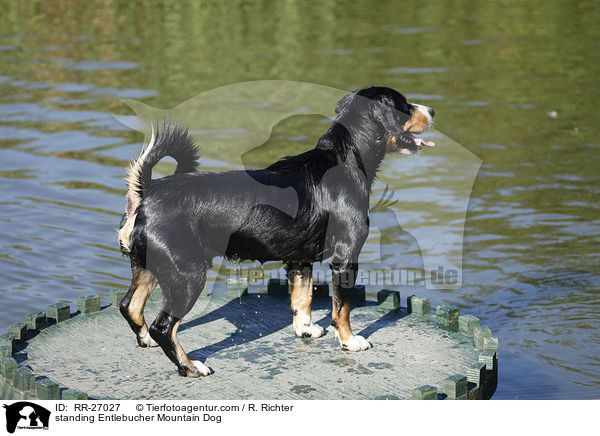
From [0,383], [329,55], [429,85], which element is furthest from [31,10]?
[0,383]

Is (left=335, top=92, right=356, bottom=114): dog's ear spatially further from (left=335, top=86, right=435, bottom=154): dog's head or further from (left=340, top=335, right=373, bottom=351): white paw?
(left=340, top=335, right=373, bottom=351): white paw

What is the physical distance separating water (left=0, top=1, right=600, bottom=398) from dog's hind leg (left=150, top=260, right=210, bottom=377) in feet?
10.5

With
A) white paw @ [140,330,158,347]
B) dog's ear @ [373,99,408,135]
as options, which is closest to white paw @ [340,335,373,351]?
white paw @ [140,330,158,347]

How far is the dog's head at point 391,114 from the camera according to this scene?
22.0 ft

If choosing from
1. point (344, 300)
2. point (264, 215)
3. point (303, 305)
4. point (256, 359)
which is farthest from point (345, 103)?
point (256, 359)

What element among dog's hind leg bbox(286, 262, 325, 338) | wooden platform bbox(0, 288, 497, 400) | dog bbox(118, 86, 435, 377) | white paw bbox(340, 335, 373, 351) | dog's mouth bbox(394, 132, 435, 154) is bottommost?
wooden platform bbox(0, 288, 497, 400)

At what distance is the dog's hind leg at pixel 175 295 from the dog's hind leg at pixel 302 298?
1.07 meters

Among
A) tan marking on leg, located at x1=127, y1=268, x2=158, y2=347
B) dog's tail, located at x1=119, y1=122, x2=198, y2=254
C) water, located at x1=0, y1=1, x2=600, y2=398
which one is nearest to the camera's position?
dog's tail, located at x1=119, y1=122, x2=198, y2=254

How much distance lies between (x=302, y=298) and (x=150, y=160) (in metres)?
1.75

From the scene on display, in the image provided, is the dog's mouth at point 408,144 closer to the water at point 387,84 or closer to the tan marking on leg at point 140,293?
the tan marking on leg at point 140,293

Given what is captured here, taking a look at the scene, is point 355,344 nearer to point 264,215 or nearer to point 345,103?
point 264,215

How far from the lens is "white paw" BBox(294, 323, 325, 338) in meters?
7.11

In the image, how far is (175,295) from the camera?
618 centimetres

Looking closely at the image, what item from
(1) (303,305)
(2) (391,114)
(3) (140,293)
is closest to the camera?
(3) (140,293)
